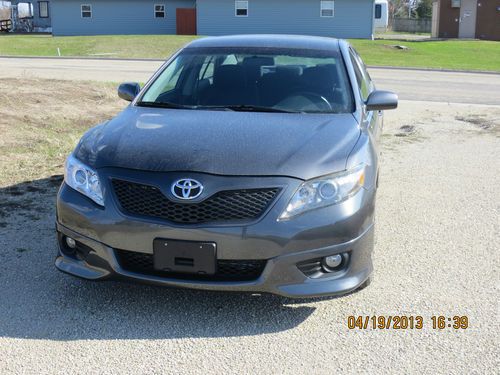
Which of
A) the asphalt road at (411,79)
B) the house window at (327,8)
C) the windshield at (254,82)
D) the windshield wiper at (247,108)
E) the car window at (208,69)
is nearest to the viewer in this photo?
the windshield wiper at (247,108)

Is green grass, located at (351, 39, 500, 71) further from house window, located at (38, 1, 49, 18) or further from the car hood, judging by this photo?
house window, located at (38, 1, 49, 18)

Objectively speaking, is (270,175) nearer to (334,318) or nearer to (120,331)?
(334,318)

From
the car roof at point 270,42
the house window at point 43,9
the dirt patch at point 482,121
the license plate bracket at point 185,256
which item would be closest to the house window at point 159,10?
the house window at point 43,9

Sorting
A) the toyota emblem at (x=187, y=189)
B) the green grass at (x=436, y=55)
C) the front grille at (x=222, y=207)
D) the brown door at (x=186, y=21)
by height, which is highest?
the brown door at (x=186, y=21)

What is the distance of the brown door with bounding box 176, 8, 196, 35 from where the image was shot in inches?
1699

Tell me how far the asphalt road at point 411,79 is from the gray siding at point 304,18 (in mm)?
16568

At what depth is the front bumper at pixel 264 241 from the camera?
11.4 feet

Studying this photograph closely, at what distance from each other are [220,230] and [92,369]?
1.00 m

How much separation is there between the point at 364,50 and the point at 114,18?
19.4 meters

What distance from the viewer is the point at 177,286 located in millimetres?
3613

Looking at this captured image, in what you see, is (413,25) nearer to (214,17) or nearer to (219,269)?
(214,17)

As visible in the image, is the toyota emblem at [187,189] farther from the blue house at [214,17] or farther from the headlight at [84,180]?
the blue house at [214,17]

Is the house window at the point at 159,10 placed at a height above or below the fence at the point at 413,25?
above

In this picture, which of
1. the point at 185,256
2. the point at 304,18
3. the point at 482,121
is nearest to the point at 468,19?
the point at 304,18
